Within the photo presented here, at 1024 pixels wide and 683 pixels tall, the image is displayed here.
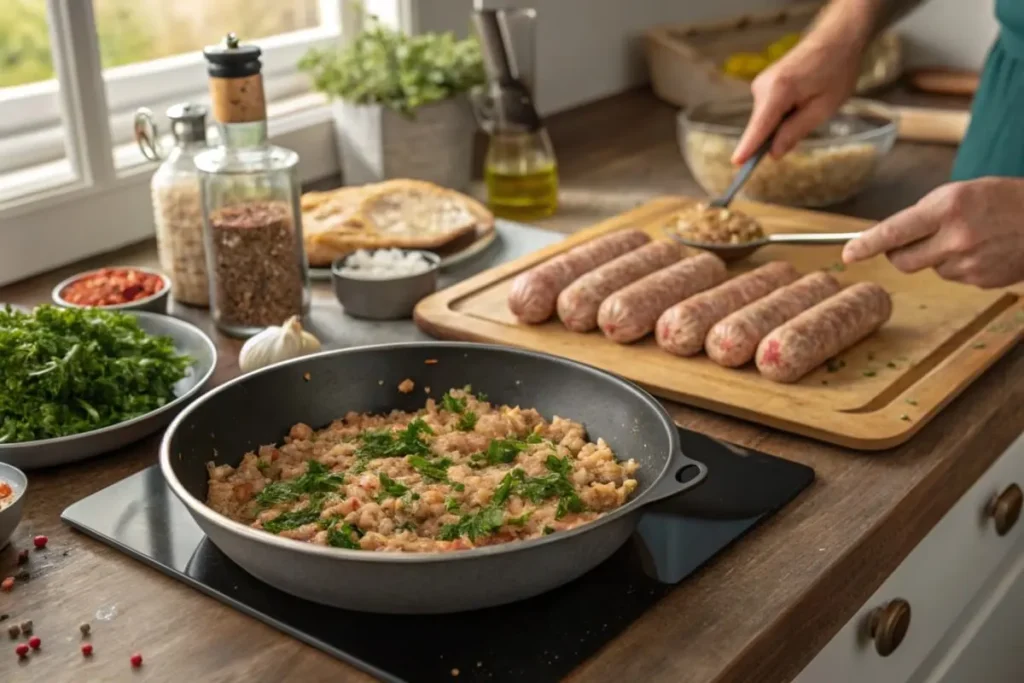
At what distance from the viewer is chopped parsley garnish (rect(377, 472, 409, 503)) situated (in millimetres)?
1040

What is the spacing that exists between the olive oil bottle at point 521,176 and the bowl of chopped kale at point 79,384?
82 centimetres

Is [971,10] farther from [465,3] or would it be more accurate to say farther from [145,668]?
[145,668]

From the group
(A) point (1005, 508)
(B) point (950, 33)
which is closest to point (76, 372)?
(A) point (1005, 508)

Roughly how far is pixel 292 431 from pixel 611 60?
6.10 feet

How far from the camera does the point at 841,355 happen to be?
1454 mm

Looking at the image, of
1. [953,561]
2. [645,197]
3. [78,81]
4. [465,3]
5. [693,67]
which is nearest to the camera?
[953,561]

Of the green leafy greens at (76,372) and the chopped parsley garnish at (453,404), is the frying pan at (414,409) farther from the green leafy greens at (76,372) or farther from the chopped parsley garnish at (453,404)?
the green leafy greens at (76,372)

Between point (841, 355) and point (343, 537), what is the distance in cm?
74

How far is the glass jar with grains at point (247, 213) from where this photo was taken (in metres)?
1.46

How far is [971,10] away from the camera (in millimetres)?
2965

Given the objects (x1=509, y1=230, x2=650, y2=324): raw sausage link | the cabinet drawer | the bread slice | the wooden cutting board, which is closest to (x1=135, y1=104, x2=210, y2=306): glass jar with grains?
the bread slice

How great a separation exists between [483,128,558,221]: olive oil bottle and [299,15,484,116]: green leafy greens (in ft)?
0.40

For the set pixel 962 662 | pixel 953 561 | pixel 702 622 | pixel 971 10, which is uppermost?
pixel 971 10

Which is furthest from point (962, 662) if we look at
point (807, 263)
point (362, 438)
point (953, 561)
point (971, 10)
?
point (971, 10)
